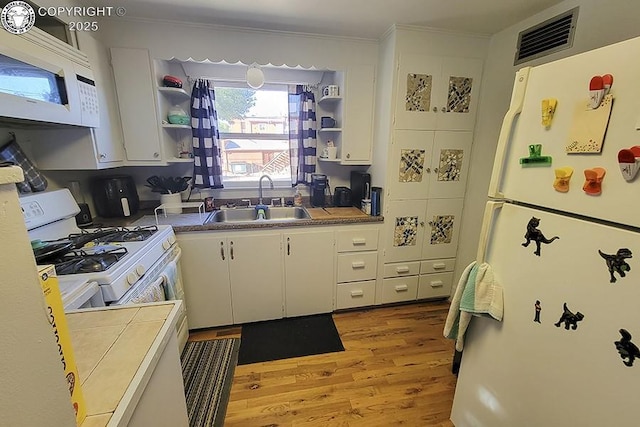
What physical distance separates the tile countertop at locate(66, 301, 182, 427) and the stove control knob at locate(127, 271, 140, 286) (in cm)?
40

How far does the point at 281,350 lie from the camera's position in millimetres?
2027

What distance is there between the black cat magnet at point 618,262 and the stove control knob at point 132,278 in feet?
6.02

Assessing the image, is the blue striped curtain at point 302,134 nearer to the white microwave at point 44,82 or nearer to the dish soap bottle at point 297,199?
the dish soap bottle at point 297,199

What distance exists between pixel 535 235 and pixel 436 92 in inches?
63.0

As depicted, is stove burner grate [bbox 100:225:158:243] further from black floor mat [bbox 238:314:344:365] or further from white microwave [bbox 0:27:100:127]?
black floor mat [bbox 238:314:344:365]

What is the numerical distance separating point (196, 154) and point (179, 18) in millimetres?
1009

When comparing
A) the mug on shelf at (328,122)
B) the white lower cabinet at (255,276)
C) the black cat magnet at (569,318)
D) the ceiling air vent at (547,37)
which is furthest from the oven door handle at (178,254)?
the ceiling air vent at (547,37)

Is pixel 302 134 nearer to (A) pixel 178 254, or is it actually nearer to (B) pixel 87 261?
(A) pixel 178 254

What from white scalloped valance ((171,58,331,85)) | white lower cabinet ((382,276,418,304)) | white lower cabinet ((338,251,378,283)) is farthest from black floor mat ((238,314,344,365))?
white scalloped valance ((171,58,331,85))

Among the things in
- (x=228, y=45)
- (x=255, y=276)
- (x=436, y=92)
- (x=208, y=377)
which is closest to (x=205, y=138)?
(x=228, y=45)

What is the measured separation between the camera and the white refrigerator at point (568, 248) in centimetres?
75

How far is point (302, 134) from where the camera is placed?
2646mm

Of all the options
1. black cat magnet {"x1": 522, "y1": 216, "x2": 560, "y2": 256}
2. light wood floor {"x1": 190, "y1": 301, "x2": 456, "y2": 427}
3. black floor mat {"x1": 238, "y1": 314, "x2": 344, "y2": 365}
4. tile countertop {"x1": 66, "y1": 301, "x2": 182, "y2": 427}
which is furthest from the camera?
black floor mat {"x1": 238, "y1": 314, "x2": 344, "y2": 365}

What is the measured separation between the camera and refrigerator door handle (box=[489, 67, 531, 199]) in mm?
1051
